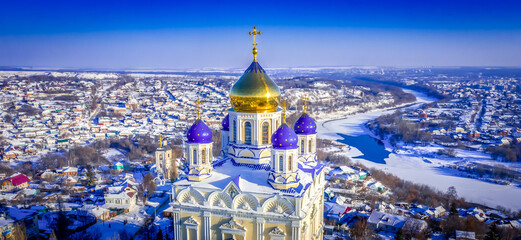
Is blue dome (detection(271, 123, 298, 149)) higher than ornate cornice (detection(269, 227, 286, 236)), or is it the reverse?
blue dome (detection(271, 123, 298, 149))

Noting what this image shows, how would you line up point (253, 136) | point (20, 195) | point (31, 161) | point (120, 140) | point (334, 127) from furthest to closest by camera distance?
point (334, 127) → point (120, 140) → point (31, 161) → point (20, 195) → point (253, 136)

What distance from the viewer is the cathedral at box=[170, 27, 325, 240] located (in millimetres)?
8219

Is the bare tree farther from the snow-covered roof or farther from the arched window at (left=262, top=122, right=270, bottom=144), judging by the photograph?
the arched window at (left=262, top=122, right=270, bottom=144)

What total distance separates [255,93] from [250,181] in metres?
2.16

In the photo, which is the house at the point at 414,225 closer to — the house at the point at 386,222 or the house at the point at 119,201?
the house at the point at 386,222

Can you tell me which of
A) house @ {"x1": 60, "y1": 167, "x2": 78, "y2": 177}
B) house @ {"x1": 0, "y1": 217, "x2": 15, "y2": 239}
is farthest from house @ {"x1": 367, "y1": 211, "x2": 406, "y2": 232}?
house @ {"x1": 60, "y1": 167, "x2": 78, "y2": 177}

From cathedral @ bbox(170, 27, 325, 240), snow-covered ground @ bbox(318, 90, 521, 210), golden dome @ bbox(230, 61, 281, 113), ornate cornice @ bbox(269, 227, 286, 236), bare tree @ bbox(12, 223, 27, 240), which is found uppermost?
golden dome @ bbox(230, 61, 281, 113)

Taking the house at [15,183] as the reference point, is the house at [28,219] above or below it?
above

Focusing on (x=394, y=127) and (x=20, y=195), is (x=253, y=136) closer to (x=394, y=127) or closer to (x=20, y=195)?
(x=20, y=195)

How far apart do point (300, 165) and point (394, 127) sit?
27.0 metres

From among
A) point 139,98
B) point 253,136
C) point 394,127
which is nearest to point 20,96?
point 139,98

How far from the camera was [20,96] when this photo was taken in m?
54.8

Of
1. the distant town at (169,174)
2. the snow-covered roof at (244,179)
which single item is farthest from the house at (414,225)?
the snow-covered roof at (244,179)

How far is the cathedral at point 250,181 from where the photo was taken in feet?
27.0
